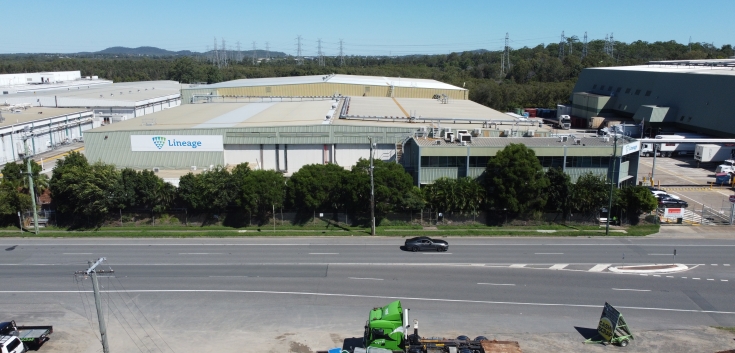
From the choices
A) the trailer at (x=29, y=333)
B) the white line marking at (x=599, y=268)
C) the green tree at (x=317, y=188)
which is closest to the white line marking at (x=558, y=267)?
the white line marking at (x=599, y=268)

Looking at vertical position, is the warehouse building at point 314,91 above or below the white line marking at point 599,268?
above

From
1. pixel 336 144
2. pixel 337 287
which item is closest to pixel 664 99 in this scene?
pixel 336 144

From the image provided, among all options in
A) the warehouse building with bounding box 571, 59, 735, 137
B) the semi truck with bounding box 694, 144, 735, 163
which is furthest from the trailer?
the warehouse building with bounding box 571, 59, 735, 137

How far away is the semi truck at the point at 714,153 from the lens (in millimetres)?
61844

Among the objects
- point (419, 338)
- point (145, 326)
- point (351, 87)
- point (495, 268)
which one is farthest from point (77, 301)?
point (351, 87)

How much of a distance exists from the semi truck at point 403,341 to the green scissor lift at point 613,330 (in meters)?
4.70

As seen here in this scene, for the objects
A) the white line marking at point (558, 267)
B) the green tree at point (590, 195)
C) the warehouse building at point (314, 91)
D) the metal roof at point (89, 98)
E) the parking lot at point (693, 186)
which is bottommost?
the white line marking at point (558, 267)

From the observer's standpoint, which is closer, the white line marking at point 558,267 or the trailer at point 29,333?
the trailer at point 29,333

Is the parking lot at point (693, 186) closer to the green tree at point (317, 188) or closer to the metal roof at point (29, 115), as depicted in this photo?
the green tree at point (317, 188)

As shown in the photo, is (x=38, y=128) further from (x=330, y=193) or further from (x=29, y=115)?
(x=330, y=193)

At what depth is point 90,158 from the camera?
50.0 metres

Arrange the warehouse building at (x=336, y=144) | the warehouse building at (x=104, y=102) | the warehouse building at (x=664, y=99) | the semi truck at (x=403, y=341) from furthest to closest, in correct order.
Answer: the warehouse building at (x=104, y=102), the warehouse building at (x=664, y=99), the warehouse building at (x=336, y=144), the semi truck at (x=403, y=341)

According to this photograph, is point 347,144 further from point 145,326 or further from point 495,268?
point 145,326

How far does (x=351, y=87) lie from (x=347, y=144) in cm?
3739
